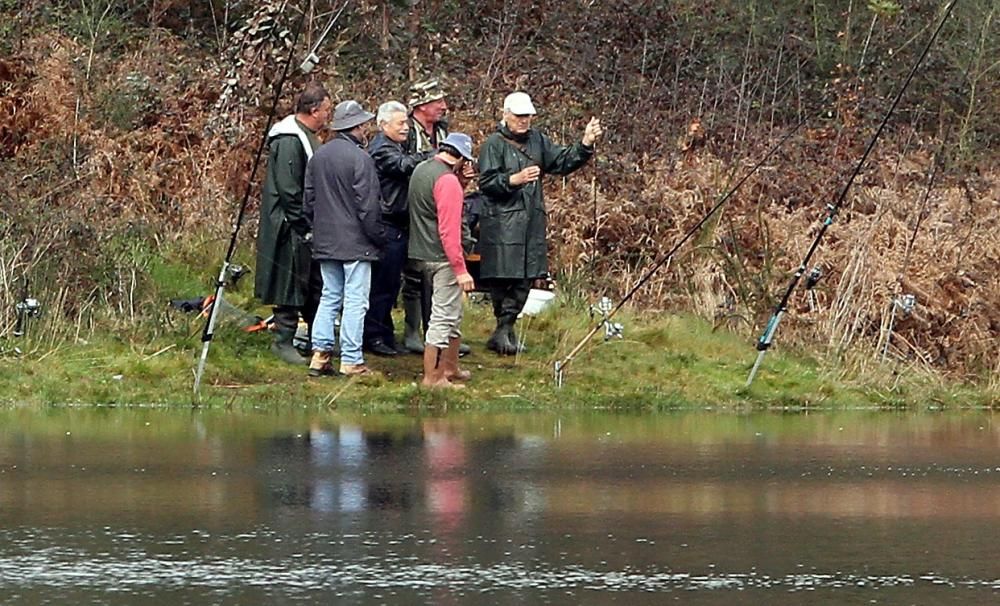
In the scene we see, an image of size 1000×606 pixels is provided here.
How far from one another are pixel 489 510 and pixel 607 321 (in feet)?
21.8

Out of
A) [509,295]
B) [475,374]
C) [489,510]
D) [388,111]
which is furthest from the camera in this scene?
[509,295]

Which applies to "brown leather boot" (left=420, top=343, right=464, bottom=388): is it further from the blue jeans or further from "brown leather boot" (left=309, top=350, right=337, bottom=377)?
"brown leather boot" (left=309, top=350, right=337, bottom=377)

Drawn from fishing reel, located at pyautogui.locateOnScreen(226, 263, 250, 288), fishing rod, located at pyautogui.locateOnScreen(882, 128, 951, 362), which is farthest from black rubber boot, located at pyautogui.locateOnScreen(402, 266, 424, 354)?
fishing rod, located at pyautogui.locateOnScreen(882, 128, 951, 362)

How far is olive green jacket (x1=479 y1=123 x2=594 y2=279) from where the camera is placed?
15.3 metres

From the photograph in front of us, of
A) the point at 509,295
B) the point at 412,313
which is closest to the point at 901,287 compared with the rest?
the point at 509,295

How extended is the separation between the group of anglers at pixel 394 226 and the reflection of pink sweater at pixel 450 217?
0.4 inches

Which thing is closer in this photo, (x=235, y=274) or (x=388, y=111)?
(x=388, y=111)

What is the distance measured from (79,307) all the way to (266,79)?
675 centimetres

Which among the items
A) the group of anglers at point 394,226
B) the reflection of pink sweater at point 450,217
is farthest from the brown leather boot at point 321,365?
the reflection of pink sweater at point 450,217

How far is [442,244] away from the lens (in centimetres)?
1470

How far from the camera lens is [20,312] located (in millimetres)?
15562

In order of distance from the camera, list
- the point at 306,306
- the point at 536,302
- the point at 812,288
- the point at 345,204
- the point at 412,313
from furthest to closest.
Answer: the point at 812,288, the point at 536,302, the point at 412,313, the point at 306,306, the point at 345,204

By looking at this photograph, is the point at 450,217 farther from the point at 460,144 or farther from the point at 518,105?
the point at 518,105

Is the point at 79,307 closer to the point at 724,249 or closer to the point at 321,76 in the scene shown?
the point at 724,249
